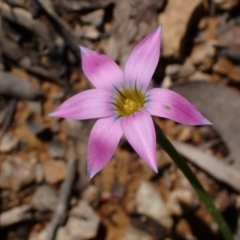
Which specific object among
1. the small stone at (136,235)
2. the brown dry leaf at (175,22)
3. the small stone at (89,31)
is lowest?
the small stone at (136,235)

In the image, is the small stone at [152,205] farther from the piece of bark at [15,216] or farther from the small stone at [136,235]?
the piece of bark at [15,216]

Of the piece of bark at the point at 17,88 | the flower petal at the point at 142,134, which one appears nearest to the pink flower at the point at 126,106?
the flower petal at the point at 142,134

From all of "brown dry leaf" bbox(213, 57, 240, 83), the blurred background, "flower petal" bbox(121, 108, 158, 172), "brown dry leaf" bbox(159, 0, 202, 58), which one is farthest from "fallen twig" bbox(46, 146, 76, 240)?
"flower petal" bbox(121, 108, 158, 172)

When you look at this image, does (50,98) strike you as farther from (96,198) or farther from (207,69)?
(207,69)

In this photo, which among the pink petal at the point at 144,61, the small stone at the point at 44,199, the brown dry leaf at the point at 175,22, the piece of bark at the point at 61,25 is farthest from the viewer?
the piece of bark at the point at 61,25

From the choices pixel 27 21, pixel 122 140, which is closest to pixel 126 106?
pixel 122 140

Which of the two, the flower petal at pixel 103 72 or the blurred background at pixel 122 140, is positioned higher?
the flower petal at pixel 103 72

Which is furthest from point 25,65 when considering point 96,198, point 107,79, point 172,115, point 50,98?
point 172,115

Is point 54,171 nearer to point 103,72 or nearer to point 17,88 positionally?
point 17,88
